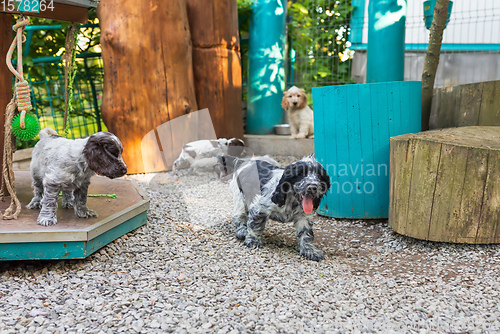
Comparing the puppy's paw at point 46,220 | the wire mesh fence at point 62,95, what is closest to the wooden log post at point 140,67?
the wire mesh fence at point 62,95

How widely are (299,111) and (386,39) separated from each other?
6.07 feet

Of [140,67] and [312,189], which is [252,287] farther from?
[140,67]

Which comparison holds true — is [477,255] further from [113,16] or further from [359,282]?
[113,16]

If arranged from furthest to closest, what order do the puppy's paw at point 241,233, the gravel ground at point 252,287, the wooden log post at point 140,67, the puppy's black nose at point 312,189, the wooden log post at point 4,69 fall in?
the wooden log post at point 140,67 < the puppy's paw at point 241,233 < the wooden log post at point 4,69 < the puppy's black nose at point 312,189 < the gravel ground at point 252,287

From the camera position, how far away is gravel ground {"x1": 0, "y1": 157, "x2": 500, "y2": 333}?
2.32 metres

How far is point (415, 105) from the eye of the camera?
4.04 meters

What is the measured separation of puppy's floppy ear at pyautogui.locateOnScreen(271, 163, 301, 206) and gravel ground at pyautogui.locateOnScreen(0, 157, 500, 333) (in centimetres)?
49

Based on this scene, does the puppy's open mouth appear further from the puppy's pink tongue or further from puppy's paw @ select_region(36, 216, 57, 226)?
puppy's paw @ select_region(36, 216, 57, 226)

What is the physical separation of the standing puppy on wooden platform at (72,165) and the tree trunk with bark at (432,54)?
394 centimetres

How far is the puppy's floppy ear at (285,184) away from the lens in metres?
3.06

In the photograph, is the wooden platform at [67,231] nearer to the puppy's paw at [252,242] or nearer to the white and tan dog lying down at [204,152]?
the puppy's paw at [252,242]

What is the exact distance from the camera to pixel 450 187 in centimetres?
323

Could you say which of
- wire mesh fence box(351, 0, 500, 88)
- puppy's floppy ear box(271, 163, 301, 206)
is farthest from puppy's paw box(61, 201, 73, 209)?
wire mesh fence box(351, 0, 500, 88)

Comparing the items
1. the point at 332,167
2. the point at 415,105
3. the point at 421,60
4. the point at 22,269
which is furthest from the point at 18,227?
the point at 421,60
